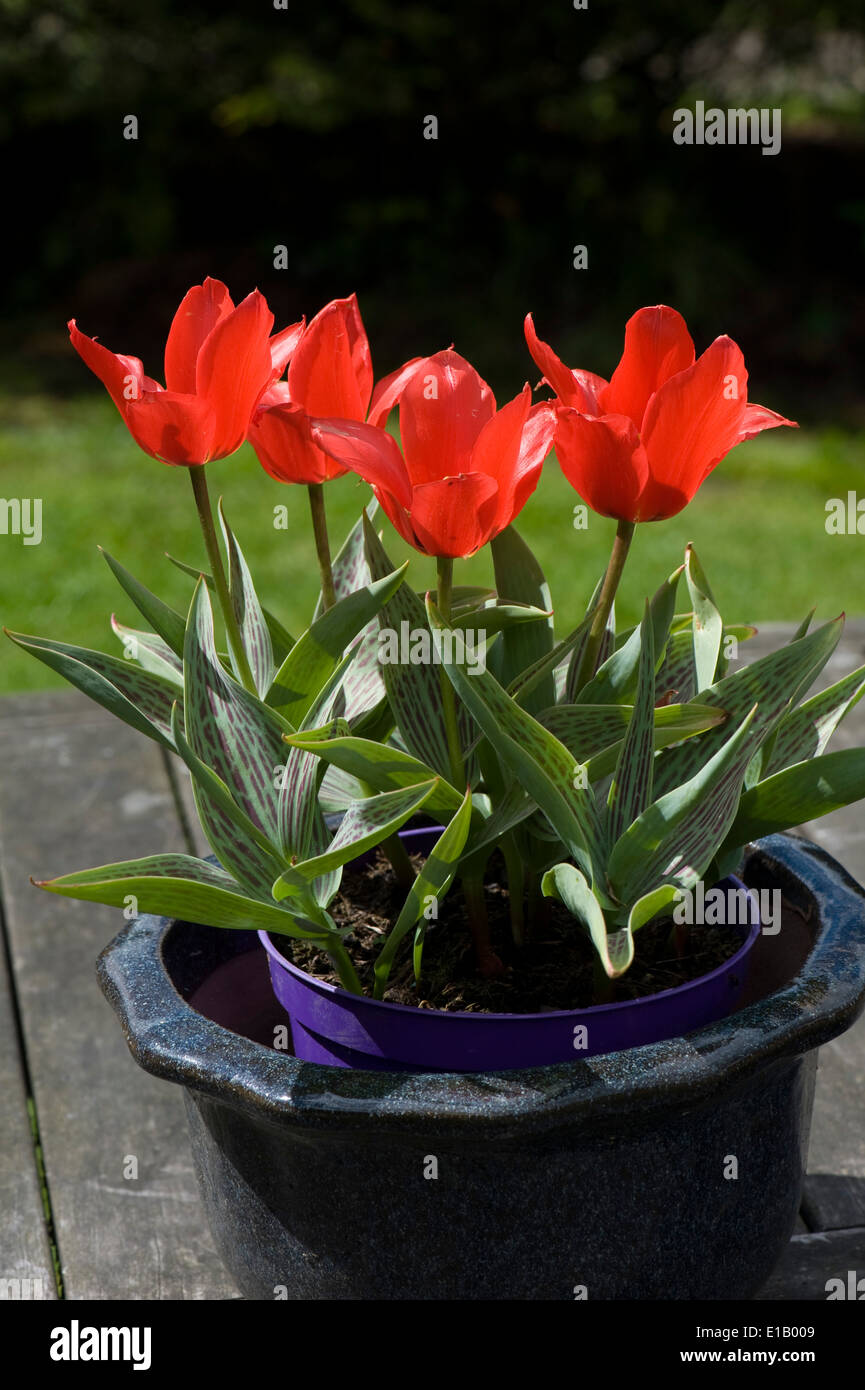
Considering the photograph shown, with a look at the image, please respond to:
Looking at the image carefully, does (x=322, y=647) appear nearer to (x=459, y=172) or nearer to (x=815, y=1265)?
(x=815, y=1265)

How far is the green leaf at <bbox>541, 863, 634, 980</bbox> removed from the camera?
77cm

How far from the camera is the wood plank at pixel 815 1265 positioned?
1.10 m

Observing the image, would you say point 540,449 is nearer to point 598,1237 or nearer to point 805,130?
point 598,1237

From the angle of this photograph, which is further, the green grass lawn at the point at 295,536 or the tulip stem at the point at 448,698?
the green grass lawn at the point at 295,536

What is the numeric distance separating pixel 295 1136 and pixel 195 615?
1.03 feet

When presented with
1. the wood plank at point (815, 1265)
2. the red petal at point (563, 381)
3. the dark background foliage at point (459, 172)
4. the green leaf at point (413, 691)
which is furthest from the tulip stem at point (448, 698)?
the dark background foliage at point (459, 172)

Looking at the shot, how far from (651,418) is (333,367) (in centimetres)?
18

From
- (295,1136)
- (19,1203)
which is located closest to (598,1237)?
(295,1136)

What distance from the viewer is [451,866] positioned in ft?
2.75

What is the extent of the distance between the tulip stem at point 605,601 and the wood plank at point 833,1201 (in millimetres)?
550

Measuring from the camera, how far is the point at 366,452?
0.79 m

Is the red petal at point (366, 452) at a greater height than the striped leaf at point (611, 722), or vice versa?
the red petal at point (366, 452)

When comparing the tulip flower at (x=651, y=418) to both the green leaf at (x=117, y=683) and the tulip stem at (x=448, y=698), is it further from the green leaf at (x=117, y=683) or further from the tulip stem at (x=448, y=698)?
the green leaf at (x=117, y=683)

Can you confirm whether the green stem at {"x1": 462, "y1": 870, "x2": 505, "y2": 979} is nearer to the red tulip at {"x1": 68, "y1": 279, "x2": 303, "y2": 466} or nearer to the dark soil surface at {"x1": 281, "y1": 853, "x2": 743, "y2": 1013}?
the dark soil surface at {"x1": 281, "y1": 853, "x2": 743, "y2": 1013}
